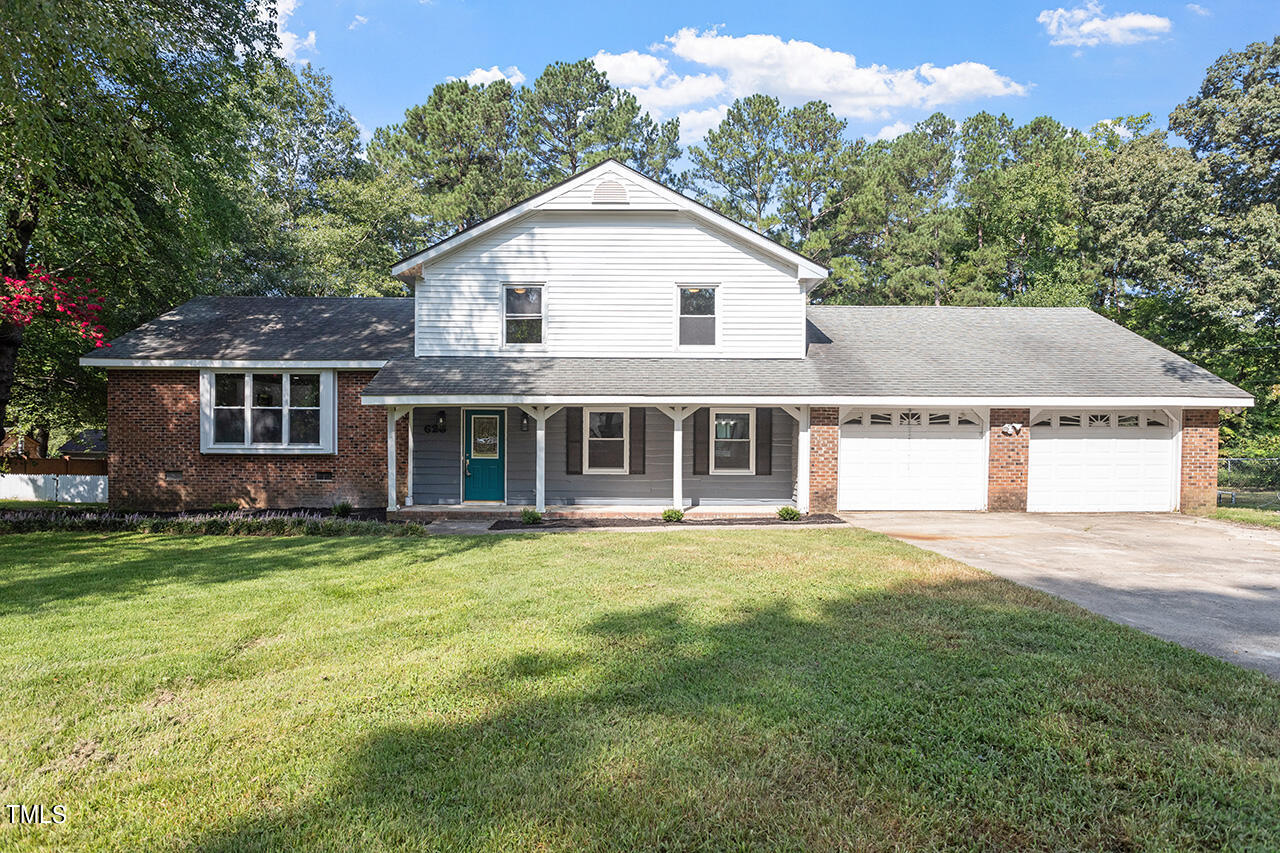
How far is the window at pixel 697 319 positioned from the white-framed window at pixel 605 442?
2.13 m

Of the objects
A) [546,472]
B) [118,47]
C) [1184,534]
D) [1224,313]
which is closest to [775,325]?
[546,472]

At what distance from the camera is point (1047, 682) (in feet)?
14.0

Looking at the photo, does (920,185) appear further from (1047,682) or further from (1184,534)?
(1047,682)

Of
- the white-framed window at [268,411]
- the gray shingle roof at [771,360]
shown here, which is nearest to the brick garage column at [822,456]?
the gray shingle roof at [771,360]

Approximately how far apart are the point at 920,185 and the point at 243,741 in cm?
3641

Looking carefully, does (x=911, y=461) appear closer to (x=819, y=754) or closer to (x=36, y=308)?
(x=819, y=754)

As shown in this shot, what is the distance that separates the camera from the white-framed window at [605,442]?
A: 13.7 metres

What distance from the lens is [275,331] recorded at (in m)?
14.6

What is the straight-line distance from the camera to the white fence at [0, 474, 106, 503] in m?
16.7

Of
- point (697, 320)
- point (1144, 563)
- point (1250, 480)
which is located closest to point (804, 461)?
point (697, 320)

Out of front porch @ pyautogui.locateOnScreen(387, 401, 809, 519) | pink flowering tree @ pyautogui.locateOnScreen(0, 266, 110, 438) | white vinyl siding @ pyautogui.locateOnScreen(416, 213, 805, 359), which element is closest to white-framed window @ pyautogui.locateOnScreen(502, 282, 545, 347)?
white vinyl siding @ pyautogui.locateOnScreen(416, 213, 805, 359)

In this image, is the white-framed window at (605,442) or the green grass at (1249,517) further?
the white-framed window at (605,442)

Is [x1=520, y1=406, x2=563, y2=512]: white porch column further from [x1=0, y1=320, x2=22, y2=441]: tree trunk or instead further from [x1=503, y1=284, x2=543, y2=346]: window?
[x1=0, y1=320, x2=22, y2=441]: tree trunk

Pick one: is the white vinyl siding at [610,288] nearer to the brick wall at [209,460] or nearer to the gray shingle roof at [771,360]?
the gray shingle roof at [771,360]
